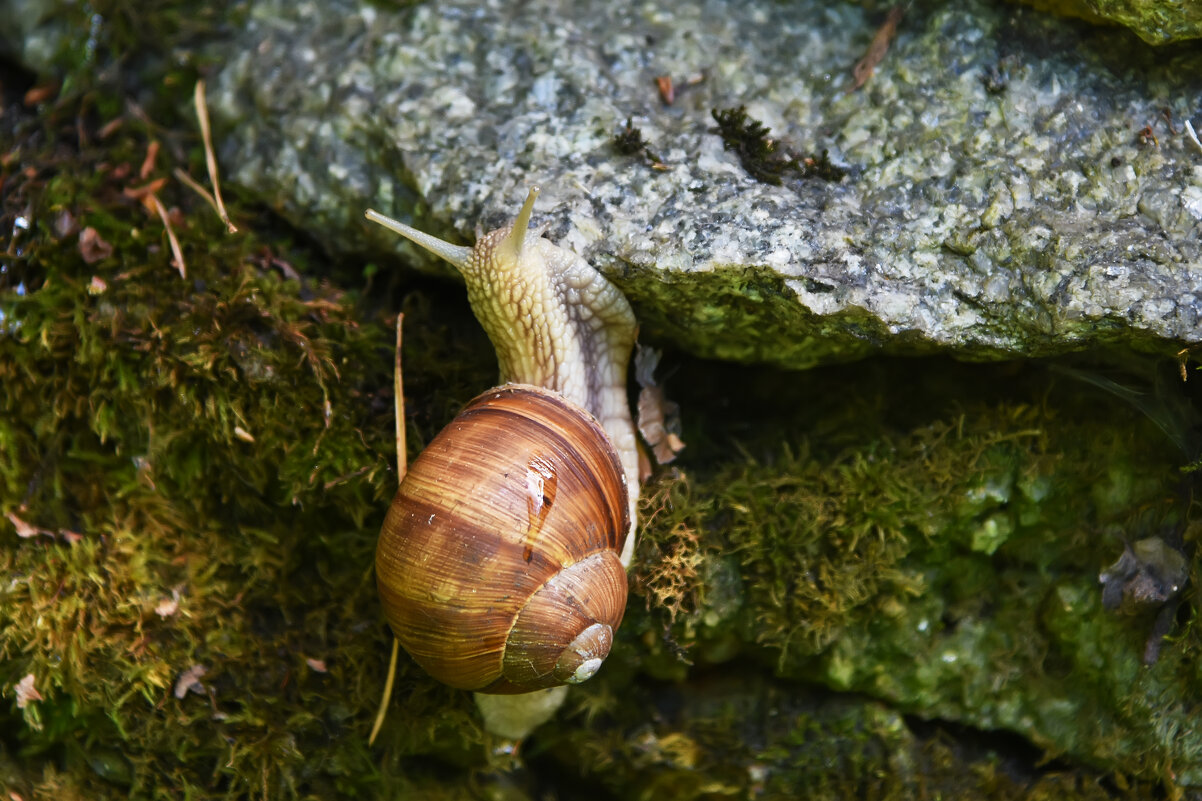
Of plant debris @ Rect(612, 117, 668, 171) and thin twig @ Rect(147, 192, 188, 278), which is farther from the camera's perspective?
thin twig @ Rect(147, 192, 188, 278)

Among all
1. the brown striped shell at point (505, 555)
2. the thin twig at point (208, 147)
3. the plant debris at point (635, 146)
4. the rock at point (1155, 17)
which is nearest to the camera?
the brown striped shell at point (505, 555)

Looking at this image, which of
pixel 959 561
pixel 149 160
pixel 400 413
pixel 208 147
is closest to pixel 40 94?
pixel 149 160

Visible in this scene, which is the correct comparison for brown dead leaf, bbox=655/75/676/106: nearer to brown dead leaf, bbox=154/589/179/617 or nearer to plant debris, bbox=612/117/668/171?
plant debris, bbox=612/117/668/171

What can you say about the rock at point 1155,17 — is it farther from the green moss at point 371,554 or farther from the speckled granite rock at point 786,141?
the green moss at point 371,554

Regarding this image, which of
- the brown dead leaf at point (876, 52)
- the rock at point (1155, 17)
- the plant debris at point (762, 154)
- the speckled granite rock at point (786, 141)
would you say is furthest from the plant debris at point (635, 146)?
the rock at point (1155, 17)

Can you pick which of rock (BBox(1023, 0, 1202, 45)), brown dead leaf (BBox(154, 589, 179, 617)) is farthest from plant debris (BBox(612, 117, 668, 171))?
brown dead leaf (BBox(154, 589, 179, 617))

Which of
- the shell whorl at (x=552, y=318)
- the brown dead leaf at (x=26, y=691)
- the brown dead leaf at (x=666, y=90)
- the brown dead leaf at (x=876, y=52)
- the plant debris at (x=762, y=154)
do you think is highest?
the brown dead leaf at (x=876, y=52)
